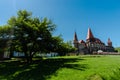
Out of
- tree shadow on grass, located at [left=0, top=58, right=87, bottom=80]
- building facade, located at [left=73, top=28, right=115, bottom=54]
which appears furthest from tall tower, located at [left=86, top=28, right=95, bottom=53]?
tree shadow on grass, located at [left=0, top=58, right=87, bottom=80]

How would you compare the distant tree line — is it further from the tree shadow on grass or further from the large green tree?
the tree shadow on grass

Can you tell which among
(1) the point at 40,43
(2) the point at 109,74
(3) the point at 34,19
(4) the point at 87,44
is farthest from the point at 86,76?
(4) the point at 87,44

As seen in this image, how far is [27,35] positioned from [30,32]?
2.16 ft

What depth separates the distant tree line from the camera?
72.7 ft

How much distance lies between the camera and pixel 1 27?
21.7 meters

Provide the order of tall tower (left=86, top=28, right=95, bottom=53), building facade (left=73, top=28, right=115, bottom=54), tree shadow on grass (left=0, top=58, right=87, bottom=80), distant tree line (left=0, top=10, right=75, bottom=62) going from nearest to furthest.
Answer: tree shadow on grass (left=0, top=58, right=87, bottom=80)
distant tree line (left=0, top=10, right=75, bottom=62)
building facade (left=73, top=28, right=115, bottom=54)
tall tower (left=86, top=28, right=95, bottom=53)

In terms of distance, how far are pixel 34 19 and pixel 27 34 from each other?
2986 millimetres

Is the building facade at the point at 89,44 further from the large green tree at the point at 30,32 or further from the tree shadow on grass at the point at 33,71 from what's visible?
the tree shadow on grass at the point at 33,71

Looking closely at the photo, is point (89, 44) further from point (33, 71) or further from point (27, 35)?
point (33, 71)

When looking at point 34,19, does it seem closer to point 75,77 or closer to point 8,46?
point 8,46

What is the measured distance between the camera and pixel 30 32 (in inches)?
885

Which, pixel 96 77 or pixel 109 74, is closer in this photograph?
pixel 96 77

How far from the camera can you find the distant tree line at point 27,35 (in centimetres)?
2216

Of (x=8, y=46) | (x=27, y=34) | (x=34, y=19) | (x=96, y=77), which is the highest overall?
(x=34, y=19)
